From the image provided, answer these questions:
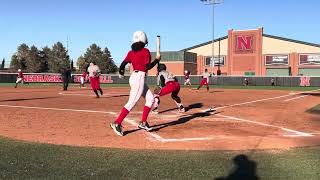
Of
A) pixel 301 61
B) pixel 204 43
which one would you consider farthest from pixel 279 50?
pixel 204 43

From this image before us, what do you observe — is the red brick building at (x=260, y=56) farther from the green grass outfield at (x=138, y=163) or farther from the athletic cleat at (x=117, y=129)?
the green grass outfield at (x=138, y=163)

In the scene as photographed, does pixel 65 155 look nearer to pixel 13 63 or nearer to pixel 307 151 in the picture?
pixel 307 151

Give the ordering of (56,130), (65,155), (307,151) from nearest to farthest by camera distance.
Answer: (65,155)
(307,151)
(56,130)

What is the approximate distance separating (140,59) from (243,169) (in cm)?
420

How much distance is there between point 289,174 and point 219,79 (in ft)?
187

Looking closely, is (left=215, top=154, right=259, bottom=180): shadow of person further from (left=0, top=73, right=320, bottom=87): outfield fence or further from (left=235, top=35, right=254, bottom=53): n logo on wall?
(left=235, top=35, right=254, bottom=53): n logo on wall

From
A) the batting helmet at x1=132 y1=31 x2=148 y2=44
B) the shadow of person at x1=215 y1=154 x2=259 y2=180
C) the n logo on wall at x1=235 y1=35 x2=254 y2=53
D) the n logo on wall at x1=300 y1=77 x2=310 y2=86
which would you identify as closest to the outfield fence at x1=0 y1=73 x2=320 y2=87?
the n logo on wall at x1=300 y1=77 x2=310 y2=86

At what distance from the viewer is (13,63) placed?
307 ft

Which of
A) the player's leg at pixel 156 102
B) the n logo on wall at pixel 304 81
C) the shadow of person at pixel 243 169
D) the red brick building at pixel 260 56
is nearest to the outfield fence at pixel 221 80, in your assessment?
the n logo on wall at pixel 304 81

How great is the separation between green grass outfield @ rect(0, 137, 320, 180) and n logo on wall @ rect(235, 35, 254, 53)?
8576 centimetres

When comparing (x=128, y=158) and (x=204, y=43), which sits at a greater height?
(x=204, y=43)

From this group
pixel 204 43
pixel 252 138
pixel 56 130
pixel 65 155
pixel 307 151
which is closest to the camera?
pixel 65 155

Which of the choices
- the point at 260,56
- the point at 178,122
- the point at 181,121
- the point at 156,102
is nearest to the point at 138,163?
the point at 178,122

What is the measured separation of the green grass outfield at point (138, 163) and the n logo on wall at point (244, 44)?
8576cm
